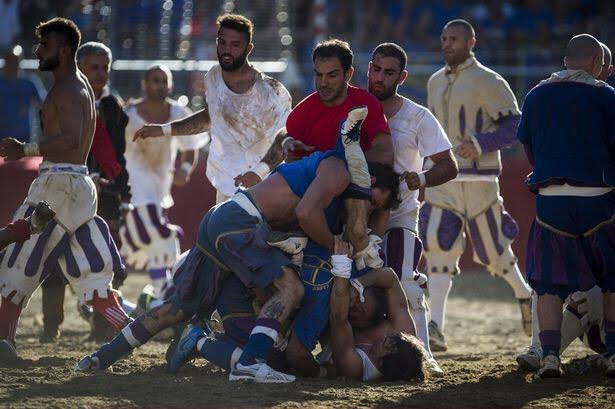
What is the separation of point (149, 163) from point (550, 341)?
5107mm

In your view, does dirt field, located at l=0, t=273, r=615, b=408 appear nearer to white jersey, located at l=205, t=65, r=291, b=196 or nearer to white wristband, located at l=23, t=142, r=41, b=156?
white wristband, located at l=23, t=142, r=41, b=156

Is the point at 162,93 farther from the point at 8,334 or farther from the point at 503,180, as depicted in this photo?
the point at 503,180

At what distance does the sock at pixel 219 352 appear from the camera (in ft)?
24.7

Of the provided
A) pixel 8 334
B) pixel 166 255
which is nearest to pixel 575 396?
pixel 8 334

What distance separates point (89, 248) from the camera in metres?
8.41

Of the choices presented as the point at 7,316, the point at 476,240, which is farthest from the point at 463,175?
the point at 7,316

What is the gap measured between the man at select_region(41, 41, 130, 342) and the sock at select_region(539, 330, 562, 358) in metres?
3.58

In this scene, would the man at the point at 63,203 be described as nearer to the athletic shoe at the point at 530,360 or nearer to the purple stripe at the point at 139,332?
the purple stripe at the point at 139,332

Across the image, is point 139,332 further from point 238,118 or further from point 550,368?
point 550,368

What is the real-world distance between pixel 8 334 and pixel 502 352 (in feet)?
12.6

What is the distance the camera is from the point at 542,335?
7.77 m

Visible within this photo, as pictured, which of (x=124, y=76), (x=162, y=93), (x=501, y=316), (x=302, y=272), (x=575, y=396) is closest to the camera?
(x=575, y=396)

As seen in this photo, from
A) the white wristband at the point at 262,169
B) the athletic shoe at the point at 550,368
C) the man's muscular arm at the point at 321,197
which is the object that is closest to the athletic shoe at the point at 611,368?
the athletic shoe at the point at 550,368

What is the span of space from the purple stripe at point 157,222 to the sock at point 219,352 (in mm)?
3945
